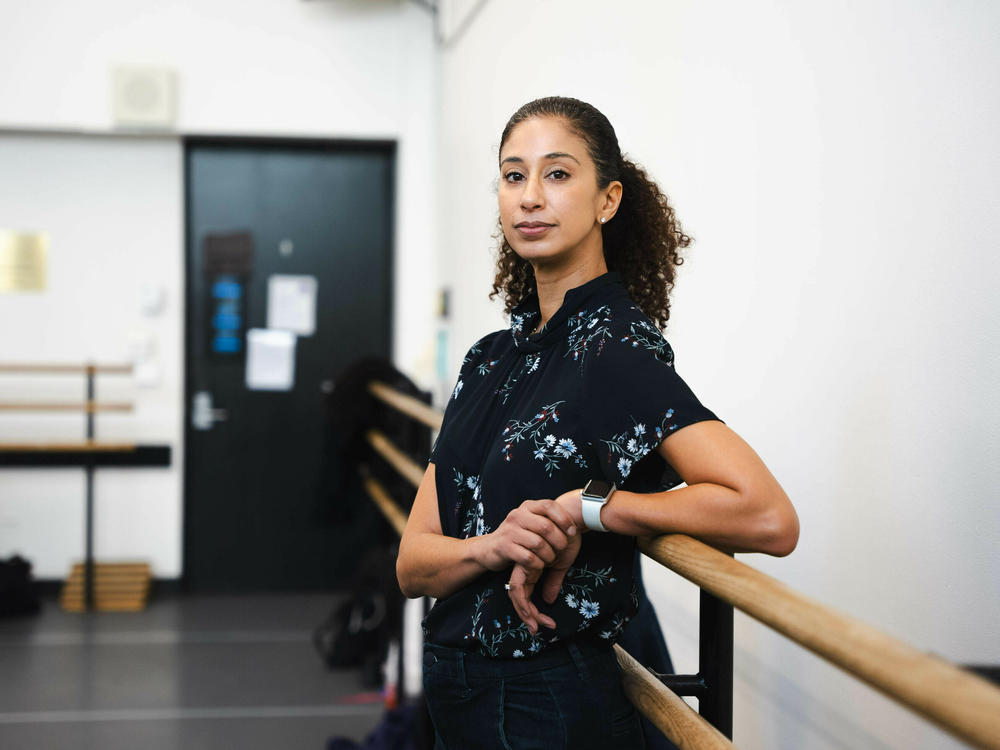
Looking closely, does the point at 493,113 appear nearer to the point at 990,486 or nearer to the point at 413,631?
the point at 413,631

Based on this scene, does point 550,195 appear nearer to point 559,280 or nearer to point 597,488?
point 559,280

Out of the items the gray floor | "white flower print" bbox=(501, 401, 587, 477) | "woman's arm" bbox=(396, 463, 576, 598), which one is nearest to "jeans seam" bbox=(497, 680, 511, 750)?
"woman's arm" bbox=(396, 463, 576, 598)

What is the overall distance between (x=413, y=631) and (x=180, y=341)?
2258 millimetres

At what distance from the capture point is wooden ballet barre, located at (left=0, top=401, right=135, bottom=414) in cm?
480

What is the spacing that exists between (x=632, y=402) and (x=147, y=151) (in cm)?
476

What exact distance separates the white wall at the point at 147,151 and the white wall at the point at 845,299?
310cm

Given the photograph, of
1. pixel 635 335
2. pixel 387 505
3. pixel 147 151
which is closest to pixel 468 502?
pixel 635 335

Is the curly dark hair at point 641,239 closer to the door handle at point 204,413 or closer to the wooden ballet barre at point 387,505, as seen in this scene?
the wooden ballet barre at point 387,505

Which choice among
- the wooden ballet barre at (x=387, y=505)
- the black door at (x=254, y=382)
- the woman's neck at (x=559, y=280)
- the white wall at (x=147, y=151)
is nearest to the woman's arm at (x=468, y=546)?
the woman's neck at (x=559, y=280)

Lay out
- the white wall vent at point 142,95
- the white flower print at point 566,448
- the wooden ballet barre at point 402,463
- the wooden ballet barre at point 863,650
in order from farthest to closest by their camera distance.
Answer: the white wall vent at point 142,95 < the wooden ballet barre at point 402,463 < the white flower print at point 566,448 < the wooden ballet barre at point 863,650

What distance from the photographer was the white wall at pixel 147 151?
190 inches

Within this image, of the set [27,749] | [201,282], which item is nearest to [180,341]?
[201,282]

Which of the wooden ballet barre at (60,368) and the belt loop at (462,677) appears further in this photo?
the wooden ballet barre at (60,368)

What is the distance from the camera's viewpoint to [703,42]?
5.71 feet
